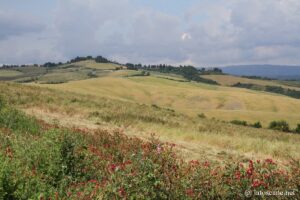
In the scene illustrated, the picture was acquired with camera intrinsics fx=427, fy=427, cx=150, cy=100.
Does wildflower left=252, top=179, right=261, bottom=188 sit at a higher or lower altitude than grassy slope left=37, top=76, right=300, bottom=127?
higher

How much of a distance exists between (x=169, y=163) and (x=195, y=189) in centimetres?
103

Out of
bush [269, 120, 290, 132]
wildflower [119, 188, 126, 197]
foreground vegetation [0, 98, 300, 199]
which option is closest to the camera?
wildflower [119, 188, 126, 197]

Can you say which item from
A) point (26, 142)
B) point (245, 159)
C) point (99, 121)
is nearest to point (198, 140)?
point (245, 159)

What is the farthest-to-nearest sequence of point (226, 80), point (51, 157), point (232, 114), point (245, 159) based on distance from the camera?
point (226, 80) < point (232, 114) < point (245, 159) < point (51, 157)

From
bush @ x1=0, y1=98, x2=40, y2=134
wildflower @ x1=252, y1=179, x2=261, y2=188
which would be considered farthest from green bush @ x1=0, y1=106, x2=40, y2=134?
wildflower @ x1=252, y1=179, x2=261, y2=188

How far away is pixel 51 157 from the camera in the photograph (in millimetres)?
8508

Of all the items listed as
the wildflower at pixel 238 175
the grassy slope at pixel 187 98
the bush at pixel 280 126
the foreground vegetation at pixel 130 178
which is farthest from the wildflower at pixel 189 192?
the grassy slope at pixel 187 98

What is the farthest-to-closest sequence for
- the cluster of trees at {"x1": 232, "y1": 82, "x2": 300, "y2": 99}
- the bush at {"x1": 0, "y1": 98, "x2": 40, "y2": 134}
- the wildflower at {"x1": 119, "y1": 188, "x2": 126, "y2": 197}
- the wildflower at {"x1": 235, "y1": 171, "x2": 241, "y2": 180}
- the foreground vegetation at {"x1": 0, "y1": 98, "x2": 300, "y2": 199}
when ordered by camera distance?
the cluster of trees at {"x1": 232, "y1": 82, "x2": 300, "y2": 99} < the bush at {"x1": 0, "y1": 98, "x2": 40, "y2": 134} < the wildflower at {"x1": 235, "y1": 171, "x2": 241, "y2": 180} < the foreground vegetation at {"x1": 0, "y1": 98, "x2": 300, "y2": 199} < the wildflower at {"x1": 119, "y1": 188, "x2": 126, "y2": 197}

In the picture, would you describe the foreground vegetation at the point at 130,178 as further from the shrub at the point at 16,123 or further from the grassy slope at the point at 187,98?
the grassy slope at the point at 187,98

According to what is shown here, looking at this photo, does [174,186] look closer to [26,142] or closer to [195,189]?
[195,189]

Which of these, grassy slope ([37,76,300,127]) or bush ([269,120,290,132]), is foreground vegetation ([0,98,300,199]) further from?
grassy slope ([37,76,300,127])

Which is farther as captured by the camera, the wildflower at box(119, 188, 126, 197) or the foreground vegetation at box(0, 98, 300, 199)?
the foreground vegetation at box(0, 98, 300, 199)

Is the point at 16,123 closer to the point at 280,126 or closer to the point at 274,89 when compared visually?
the point at 280,126

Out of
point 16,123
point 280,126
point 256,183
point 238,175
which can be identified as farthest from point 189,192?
point 280,126
